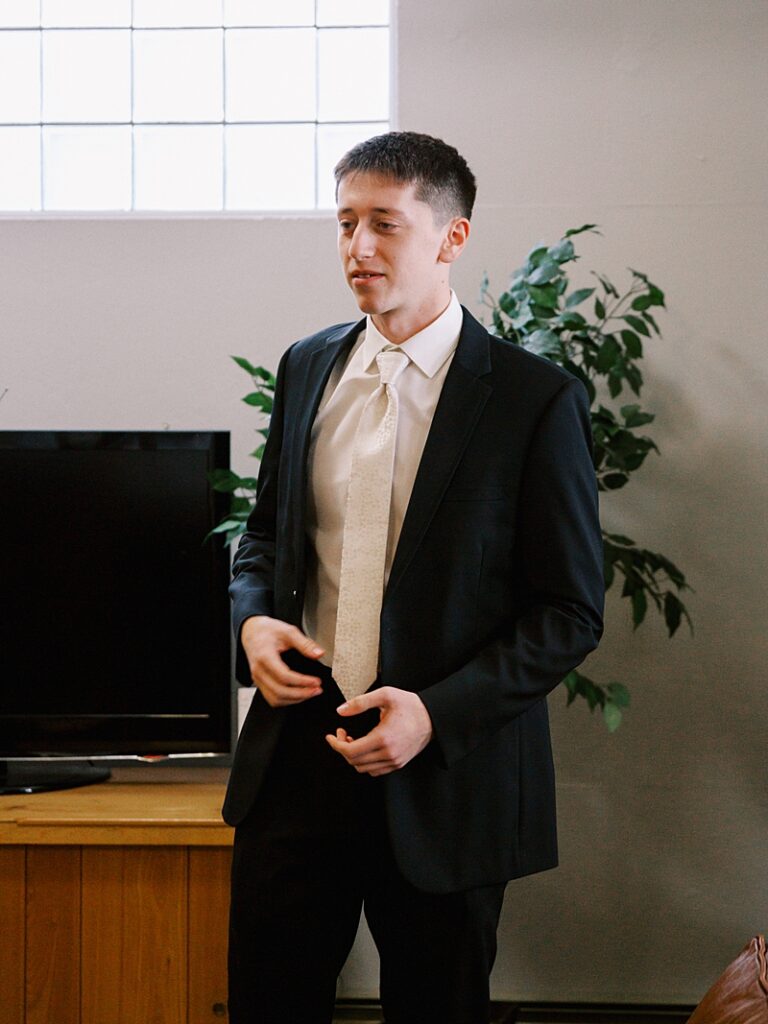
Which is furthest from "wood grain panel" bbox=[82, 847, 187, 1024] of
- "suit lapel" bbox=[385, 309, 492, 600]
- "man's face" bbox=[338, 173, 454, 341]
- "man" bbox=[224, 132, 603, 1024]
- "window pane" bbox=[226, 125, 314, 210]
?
"window pane" bbox=[226, 125, 314, 210]

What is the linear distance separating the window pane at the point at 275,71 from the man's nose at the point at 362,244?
148cm

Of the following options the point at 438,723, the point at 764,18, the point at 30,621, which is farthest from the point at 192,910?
the point at 764,18

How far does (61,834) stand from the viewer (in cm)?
202

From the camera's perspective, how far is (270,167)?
2.61 metres

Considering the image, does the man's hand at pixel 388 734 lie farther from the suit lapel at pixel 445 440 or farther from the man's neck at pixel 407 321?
the man's neck at pixel 407 321

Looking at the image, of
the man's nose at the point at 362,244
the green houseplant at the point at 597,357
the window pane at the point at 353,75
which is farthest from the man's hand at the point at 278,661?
the window pane at the point at 353,75

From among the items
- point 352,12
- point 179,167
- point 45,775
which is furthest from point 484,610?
point 352,12

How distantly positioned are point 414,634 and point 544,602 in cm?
16

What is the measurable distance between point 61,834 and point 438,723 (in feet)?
3.74

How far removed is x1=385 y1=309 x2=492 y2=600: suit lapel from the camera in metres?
1.22

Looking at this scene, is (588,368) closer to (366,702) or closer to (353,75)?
(353,75)

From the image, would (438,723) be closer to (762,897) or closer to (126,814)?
(126,814)

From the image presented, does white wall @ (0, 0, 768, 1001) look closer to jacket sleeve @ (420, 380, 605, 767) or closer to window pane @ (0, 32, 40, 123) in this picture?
window pane @ (0, 32, 40, 123)

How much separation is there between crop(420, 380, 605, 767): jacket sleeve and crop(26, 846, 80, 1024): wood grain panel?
45.5 inches
